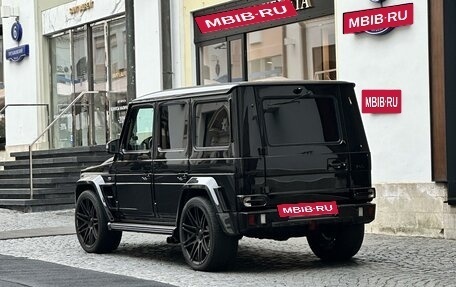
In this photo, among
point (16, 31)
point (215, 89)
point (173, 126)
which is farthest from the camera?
point (16, 31)

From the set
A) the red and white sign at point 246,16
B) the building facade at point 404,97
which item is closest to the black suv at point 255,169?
the building facade at point 404,97

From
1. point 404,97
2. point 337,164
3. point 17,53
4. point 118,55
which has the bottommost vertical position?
point 337,164

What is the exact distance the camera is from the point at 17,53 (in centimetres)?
2680

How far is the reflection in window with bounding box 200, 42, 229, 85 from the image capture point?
63.8ft

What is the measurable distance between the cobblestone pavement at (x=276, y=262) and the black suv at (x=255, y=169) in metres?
→ 0.36

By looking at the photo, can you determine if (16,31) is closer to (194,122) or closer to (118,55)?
(118,55)

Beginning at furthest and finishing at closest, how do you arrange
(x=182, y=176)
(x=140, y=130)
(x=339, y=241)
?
(x=140, y=130), (x=339, y=241), (x=182, y=176)

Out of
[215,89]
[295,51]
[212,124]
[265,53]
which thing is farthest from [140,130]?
[265,53]

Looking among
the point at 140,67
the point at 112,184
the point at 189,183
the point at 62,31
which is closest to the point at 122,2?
the point at 140,67

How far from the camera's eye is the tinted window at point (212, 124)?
10703mm

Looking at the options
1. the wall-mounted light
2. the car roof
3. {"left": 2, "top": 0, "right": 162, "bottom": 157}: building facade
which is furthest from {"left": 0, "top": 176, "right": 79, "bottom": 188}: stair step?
the car roof

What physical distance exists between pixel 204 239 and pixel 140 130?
2.17m

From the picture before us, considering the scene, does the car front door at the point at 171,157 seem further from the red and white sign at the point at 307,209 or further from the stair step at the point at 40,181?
the stair step at the point at 40,181

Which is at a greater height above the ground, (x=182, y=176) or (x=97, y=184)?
(x=182, y=176)
